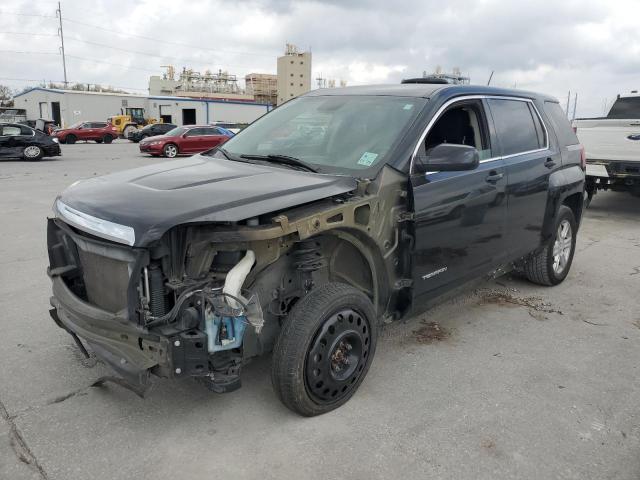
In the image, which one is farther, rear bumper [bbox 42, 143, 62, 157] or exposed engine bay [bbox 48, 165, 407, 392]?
rear bumper [bbox 42, 143, 62, 157]

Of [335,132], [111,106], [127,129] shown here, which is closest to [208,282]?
[335,132]

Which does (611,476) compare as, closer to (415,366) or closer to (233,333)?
(415,366)

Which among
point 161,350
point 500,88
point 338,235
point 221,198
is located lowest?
point 161,350

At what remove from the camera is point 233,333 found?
2680mm

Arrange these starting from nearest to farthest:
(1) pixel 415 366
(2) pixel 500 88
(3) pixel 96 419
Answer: (3) pixel 96 419, (1) pixel 415 366, (2) pixel 500 88

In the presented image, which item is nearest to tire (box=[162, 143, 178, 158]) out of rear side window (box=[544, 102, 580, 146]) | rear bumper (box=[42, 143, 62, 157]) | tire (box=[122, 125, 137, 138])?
rear bumper (box=[42, 143, 62, 157])

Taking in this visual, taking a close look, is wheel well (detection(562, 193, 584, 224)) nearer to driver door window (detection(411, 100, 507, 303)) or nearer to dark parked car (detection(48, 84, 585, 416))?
dark parked car (detection(48, 84, 585, 416))

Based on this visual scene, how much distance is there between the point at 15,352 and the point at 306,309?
237cm

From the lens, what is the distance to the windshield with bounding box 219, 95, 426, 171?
11.6 feet

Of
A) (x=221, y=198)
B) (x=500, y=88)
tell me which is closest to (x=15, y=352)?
(x=221, y=198)

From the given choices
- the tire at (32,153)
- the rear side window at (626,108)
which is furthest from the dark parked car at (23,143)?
the rear side window at (626,108)

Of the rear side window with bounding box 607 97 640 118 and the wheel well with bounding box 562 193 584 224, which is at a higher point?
the rear side window with bounding box 607 97 640 118

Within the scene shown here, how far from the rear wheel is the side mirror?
19.7 m

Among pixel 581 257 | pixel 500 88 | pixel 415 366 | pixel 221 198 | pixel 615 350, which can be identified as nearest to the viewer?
pixel 221 198
